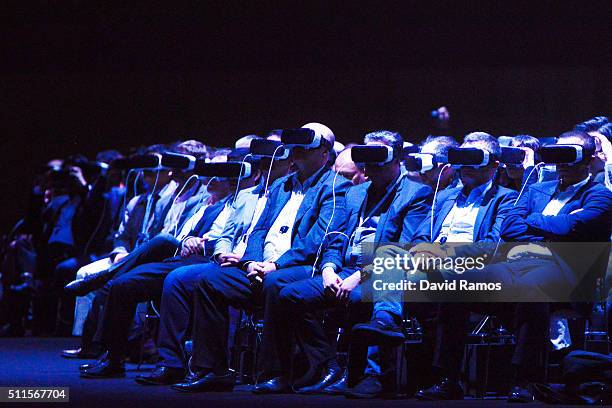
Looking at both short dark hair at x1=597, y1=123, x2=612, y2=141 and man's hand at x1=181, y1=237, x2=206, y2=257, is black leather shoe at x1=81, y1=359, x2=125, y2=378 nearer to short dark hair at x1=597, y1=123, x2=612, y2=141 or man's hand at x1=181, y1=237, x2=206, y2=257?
man's hand at x1=181, y1=237, x2=206, y2=257

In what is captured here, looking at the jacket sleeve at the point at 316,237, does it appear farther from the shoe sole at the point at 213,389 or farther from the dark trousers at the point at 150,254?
the dark trousers at the point at 150,254

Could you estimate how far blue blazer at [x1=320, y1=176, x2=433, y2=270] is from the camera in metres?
4.56

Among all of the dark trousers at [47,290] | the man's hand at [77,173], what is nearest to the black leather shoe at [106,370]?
the dark trousers at [47,290]

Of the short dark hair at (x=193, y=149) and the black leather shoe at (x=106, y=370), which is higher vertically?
the short dark hair at (x=193, y=149)

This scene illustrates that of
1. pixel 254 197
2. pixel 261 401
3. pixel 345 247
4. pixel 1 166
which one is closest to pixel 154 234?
pixel 254 197

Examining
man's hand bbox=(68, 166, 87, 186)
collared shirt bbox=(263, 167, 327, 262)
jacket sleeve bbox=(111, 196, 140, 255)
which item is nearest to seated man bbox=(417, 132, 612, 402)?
collared shirt bbox=(263, 167, 327, 262)

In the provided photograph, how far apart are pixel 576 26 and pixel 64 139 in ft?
15.5

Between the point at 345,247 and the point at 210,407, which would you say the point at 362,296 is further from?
the point at 210,407

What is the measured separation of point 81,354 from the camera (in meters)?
6.25

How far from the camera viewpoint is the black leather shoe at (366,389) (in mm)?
4215

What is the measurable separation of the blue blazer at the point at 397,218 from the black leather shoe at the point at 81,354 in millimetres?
2224

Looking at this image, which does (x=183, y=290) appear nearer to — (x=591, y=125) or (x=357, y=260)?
(x=357, y=260)

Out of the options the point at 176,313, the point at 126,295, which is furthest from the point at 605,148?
the point at 126,295

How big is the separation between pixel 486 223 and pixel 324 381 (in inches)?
39.4
